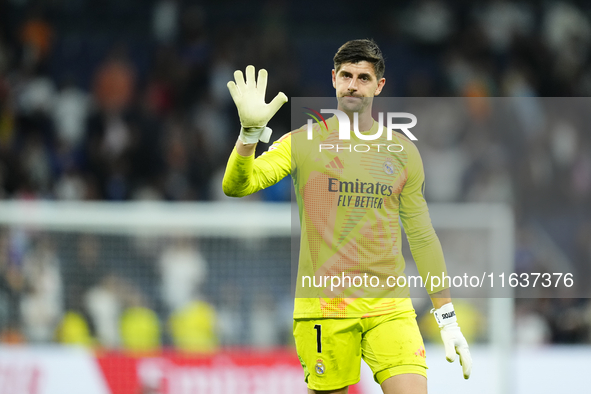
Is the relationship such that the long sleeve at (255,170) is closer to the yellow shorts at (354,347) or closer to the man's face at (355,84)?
the man's face at (355,84)

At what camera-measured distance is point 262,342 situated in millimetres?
8320

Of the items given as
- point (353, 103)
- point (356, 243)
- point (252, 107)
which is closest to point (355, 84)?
point (353, 103)

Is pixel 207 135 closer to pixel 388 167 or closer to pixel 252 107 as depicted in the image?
pixel 388 167

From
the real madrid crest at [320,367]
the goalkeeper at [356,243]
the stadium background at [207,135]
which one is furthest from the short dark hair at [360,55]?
the stadium background at [207,135]

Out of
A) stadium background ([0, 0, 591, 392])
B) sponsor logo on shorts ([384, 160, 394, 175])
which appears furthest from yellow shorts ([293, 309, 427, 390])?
stadium background ([0, 0, 591, 392])

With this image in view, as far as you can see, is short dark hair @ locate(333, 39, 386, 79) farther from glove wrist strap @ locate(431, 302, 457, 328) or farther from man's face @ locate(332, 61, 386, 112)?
glove wrist strap @ locate(431, 302, 457, 328)

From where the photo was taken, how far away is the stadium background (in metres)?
8.48

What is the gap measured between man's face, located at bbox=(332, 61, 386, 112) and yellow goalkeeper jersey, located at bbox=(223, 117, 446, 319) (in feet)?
0.68

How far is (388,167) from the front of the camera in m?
4.26

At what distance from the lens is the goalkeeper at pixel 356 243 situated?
13.5 ft

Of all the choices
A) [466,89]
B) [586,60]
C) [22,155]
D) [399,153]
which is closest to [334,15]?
→ [466,89]

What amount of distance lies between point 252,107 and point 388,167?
88 centimetres

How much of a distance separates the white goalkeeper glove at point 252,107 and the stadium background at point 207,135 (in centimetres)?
483

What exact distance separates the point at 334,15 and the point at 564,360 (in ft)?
23.6
